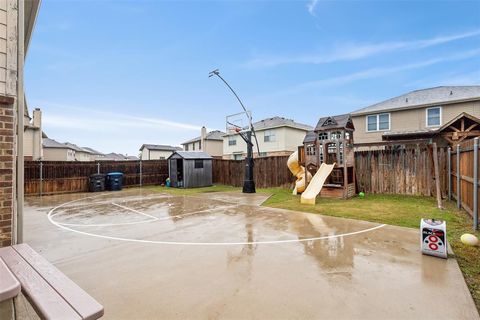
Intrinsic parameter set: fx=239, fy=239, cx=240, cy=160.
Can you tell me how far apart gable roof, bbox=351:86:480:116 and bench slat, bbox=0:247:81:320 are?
65.6ft

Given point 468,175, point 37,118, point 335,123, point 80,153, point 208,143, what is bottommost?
point 468,175

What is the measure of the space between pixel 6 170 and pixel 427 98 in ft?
71.3

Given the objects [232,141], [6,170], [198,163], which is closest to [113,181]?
[198,163]

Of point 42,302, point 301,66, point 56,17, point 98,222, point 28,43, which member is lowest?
point 98,222

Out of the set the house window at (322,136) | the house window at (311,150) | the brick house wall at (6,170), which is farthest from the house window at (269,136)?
the brick house wall at (6,170)

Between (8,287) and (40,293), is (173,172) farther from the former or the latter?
(8,287)

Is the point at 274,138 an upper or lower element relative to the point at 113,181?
upper

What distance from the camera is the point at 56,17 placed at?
25.9 ft

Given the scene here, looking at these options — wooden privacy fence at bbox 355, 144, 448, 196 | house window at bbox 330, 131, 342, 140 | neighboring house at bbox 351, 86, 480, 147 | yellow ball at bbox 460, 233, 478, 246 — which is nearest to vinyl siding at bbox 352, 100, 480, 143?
neighboring house at bbox 351, 86, 480, 147

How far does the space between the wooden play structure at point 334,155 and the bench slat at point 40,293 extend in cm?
906

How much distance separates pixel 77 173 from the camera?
47.5 ft

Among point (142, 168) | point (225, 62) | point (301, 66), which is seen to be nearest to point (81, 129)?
point (142, 168)

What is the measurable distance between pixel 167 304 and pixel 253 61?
668 inches

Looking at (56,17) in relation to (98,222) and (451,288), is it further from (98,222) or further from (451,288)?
(451,288)
